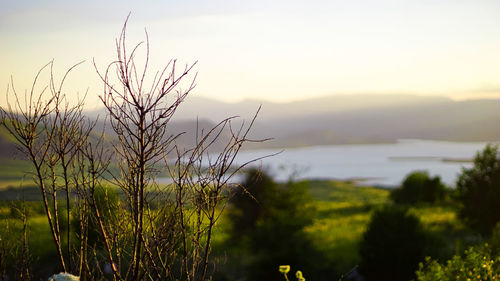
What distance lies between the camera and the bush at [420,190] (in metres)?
27.2

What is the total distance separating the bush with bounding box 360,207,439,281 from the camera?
9.72 meters

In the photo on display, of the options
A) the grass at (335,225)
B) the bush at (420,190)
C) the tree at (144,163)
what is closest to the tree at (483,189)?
the grass at (335,225)

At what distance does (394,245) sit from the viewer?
9.77m

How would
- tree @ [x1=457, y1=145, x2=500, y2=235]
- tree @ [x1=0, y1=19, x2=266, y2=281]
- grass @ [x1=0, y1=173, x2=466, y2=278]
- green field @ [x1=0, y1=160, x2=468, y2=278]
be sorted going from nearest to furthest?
tree @ [x1=0, y1=19, x2=266, y2=281] < green field @ [x1=0, y1=160, x2=468, y2=278] < grass @ [x1=0, y1=173, x2=466, y2=278] < tree @ [x1=457, y1=145, x2=500, y2=235]

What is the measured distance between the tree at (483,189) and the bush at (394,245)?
20.6 ft

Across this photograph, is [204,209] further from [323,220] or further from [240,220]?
[323,220]

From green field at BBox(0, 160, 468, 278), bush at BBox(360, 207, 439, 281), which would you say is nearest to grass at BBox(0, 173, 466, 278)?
green field at BBox(0, 160, 468, 278)

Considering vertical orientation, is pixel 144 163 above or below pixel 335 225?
above

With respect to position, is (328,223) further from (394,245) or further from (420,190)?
(420,190)

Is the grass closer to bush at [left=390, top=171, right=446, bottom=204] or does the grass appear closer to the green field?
the green field

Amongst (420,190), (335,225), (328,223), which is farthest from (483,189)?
(420,190)

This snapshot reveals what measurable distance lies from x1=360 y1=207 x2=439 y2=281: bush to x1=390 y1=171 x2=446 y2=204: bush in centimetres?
1830

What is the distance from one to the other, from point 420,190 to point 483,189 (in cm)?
1244

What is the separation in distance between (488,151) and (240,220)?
338 inches
